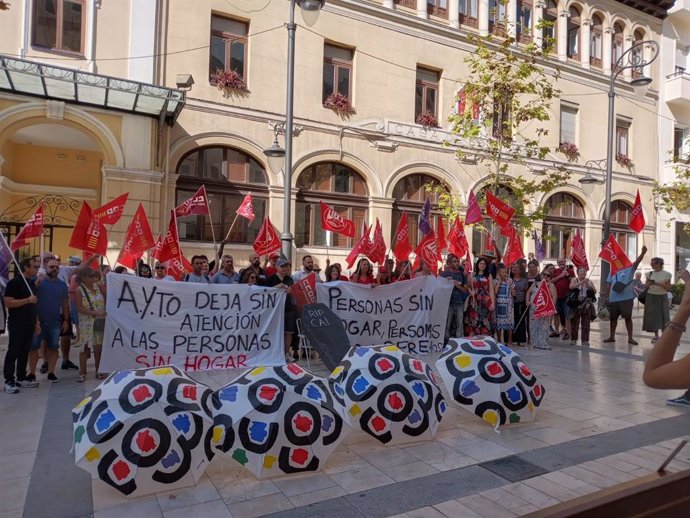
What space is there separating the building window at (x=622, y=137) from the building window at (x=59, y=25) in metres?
22.1

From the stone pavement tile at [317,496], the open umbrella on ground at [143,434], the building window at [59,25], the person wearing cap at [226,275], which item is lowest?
the stone pavement tile at [317,496]

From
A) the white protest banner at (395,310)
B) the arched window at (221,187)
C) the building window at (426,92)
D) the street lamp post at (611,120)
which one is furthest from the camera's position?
the building window at (426,92)

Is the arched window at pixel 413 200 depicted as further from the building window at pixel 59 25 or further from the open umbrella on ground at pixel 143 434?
the open umbrella on ground at pixel 143 434

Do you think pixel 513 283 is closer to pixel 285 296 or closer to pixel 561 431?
pixel 285 296

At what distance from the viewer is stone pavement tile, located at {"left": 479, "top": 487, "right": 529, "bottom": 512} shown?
4.15 m

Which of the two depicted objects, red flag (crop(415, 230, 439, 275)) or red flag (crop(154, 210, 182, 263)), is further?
red flag (crop(415, 230, 439, 275))

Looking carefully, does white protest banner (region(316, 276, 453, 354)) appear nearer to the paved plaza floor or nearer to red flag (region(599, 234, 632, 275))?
the paved plaza floor

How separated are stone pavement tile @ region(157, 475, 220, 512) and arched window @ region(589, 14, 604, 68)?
25.3m

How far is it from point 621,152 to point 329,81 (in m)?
15.2

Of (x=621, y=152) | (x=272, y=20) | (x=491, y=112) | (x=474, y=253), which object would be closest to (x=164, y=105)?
(x=272, y=20)

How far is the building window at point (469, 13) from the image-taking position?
20688 mm

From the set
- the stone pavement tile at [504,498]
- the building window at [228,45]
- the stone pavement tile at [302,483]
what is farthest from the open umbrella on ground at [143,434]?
the building window at [228,45]

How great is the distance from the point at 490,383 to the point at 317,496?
2477 millimetres

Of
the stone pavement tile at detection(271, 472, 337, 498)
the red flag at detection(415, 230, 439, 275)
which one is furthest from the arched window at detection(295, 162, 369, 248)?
the stone pavement tile at detection(271, 472, 337, 498)
